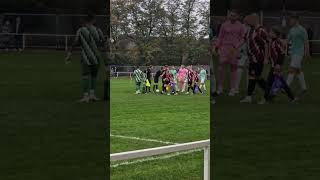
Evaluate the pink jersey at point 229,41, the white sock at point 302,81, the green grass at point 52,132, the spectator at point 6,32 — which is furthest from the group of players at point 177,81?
the pink jersey at point 229,41

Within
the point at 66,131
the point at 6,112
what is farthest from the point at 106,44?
the point at 6,112

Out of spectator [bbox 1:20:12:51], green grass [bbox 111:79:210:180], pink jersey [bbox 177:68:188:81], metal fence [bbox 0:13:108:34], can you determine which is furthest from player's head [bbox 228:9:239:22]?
pink jersey [bbox 177:68:188:81]

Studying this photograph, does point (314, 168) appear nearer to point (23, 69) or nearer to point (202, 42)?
point (23, 69)

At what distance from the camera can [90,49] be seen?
306 cm

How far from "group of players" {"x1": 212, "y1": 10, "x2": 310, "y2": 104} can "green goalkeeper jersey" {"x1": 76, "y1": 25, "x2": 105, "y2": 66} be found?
1.95 m

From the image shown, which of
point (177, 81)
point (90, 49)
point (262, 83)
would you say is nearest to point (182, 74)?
point (177, 81)

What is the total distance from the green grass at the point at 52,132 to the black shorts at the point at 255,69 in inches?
74.4

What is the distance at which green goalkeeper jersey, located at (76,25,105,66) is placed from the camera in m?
3.03

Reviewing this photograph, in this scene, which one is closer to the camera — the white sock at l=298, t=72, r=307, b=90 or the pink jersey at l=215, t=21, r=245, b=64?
the pink jersey at l=215, t=21, r=245, b=64

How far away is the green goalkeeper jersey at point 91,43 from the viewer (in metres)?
3.03

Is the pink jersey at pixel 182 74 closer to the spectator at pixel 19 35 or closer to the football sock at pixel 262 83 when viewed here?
the spectator at pixel 19 35

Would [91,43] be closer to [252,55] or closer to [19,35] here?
[252,55]

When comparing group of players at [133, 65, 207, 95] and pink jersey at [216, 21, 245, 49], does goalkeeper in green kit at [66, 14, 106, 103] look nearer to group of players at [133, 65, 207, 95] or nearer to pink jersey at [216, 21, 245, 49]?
pink jersey at [216, 21, 245, 49]

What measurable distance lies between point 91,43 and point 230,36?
233cm
